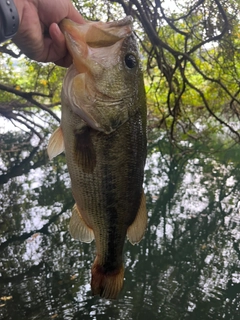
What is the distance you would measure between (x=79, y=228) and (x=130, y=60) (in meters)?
0.85

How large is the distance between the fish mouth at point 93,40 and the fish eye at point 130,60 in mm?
53

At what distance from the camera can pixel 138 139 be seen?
1768 millimetres

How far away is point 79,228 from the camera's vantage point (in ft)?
6.44

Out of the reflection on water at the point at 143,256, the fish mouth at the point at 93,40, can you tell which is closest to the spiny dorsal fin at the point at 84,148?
the fish mouth at the point at 93,40

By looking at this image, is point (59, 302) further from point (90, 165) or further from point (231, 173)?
point (231, 173)

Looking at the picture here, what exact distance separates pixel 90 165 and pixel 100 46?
20.8 inches

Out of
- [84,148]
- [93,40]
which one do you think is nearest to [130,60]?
[93,40]

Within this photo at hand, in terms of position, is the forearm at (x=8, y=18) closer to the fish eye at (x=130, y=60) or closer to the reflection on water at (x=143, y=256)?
the fish eye at (x=130, y=60)

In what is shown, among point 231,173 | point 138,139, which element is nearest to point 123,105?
point 138,139

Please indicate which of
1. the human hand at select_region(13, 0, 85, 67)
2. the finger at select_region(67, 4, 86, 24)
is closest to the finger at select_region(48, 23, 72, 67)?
the human hand at select_region(13, 0, 85, 67)

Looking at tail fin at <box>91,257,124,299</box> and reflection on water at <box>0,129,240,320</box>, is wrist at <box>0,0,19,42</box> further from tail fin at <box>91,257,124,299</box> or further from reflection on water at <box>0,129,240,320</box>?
reflection on water at <box>0,129,240,320</box>

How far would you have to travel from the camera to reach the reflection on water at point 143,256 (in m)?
5.28

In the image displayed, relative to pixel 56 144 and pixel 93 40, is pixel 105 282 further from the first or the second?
pixel 93 40

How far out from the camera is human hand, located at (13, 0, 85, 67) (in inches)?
68.9
